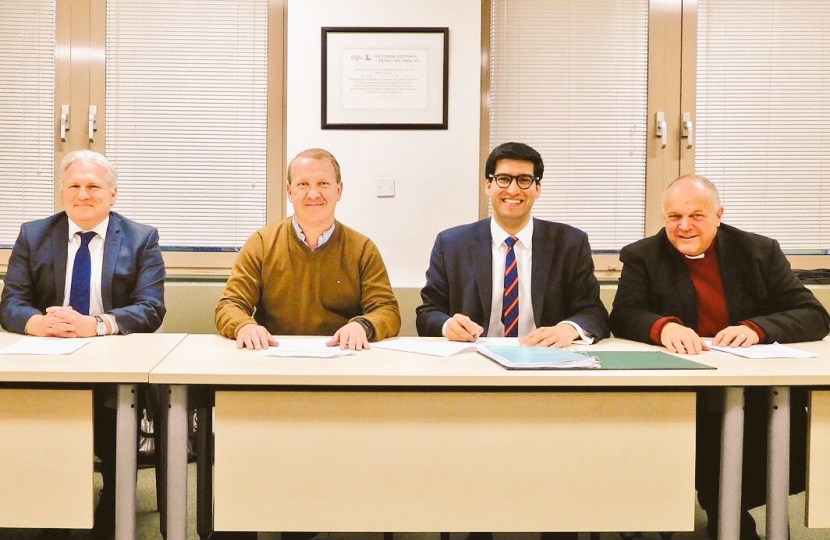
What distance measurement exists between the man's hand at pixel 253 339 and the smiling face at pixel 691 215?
1.39 meters

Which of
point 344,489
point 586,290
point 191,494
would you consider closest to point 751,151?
point 586,290

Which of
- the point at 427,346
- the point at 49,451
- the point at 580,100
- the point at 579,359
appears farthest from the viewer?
the point at 580,100

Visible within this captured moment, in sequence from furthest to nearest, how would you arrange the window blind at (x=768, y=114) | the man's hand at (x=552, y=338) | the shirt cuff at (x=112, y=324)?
the window blind at (x=768, y=114) → the shirt cuff at (x=112, y=324) → the man's hand at (x=552, y=338)

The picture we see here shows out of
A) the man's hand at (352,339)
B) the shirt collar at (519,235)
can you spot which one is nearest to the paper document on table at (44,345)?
the man's hand at (352,339)

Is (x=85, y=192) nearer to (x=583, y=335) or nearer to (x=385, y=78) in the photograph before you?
(x=385, y=78)

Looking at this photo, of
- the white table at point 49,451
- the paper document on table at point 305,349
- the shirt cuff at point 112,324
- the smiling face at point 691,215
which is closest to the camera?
the white table at point 49,451

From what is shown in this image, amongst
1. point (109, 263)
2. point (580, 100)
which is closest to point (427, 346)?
point (109, 263)

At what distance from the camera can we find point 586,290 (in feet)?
7.49

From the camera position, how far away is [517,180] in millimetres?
2270

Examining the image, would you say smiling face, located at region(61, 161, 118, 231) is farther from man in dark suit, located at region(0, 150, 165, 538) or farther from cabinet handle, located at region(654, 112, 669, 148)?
cabinet handle, located at region(654, 112, 669, 148)

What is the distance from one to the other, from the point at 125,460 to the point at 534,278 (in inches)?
55.9

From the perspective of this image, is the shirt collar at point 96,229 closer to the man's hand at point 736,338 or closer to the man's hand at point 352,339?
the man's hand at point 352,339

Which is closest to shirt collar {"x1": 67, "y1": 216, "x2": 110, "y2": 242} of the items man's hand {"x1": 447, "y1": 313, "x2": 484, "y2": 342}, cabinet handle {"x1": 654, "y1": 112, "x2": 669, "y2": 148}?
man's hand {"x1": 447, "y1": 313, "x2": 484, "y2": 342}

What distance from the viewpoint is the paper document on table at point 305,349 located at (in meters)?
1.69
